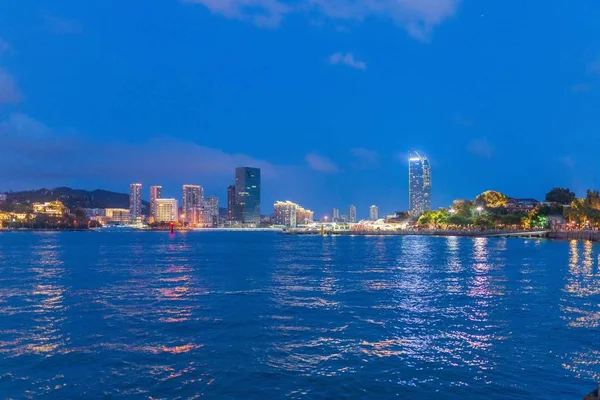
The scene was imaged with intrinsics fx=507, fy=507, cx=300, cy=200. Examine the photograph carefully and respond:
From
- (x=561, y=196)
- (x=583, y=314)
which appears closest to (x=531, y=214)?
(x=561, y=196)

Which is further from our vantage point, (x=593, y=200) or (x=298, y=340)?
(x=593, y=200)

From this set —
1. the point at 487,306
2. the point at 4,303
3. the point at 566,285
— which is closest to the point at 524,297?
the point at 487,306

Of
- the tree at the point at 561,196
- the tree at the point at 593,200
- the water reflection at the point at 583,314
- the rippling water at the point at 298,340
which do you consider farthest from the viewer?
the tree at the point at 561,196

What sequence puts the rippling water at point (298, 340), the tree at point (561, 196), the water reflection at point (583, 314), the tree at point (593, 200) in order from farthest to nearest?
1. the tree at point (561, 196)
2. the tree at point (593, 200)
3. the water reflection at point (583, 314)
4. the rippling water at point (298, 340)

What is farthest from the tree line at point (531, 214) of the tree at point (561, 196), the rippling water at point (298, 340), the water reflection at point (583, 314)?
the rippling water at point (298, 340)

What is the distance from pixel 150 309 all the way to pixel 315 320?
916cm

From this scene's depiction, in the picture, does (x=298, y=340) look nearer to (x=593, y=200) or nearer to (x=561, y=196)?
(x=593, y=200)

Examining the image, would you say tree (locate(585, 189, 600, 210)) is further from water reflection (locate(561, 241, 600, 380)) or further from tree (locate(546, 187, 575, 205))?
water reflection (locate(561, 241, 600, 380))

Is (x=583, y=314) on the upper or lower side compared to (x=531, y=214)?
lower

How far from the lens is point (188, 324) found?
Answer: 23.3 metres

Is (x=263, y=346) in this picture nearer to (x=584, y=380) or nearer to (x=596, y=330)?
(x=584, y=380)

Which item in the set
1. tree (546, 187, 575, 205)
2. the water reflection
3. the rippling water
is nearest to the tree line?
tree (546, 187, 575, 205)

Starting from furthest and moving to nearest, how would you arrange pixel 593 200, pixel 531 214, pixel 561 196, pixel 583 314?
pixel 561 196, pixel 531 214, pixel 593 200, pixel 583 314

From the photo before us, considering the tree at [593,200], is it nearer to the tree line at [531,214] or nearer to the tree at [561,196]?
the tree line at [531,214]
